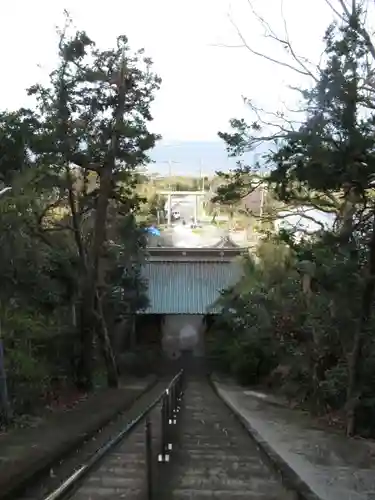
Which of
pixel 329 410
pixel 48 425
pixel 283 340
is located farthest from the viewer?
pixel 283 340

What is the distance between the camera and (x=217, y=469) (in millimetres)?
9266

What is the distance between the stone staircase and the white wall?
3328cm

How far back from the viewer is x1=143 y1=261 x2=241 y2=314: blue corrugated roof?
44.6 metres

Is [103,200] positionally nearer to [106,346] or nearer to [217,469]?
[106,346]

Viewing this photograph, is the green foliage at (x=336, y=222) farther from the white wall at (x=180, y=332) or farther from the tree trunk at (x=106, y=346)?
the white wall at (x=180, y=332)

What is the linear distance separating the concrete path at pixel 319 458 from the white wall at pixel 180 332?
30965 millimetres

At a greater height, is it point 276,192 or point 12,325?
point 276,192

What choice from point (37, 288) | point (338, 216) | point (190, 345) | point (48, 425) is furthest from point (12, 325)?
point (190, 345)

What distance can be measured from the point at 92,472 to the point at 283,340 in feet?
52.0

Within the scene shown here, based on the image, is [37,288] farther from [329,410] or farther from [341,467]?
[341,467]

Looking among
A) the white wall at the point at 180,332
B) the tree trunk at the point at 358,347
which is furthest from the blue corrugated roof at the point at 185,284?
the tree trunk at the point at 358,347

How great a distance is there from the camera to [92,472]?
27.7 feet

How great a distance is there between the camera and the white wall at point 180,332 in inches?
1908

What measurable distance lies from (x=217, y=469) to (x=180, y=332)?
40.0 metres
